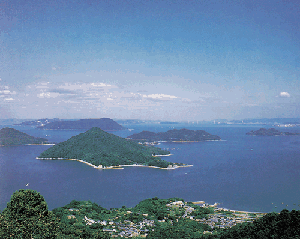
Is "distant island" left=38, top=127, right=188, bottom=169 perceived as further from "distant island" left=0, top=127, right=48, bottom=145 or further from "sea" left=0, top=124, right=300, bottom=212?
"distant island" left=0, top=127, right=48, bottom=145

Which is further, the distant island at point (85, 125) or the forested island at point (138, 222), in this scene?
the distant island at point (85, 125)

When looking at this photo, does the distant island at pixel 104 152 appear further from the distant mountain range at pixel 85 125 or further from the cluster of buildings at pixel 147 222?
the distant mountain range at pixel 85 125

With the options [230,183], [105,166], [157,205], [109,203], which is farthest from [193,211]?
[105,166]

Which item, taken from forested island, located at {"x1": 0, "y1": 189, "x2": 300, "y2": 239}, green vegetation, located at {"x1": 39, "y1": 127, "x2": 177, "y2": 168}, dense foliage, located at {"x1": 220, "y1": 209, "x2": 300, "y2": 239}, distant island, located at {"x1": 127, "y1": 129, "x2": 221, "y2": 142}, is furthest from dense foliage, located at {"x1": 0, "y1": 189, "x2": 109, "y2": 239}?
distant island, located at {"x1": 127, "y1": 129, "x2": 221, "y2": 142}

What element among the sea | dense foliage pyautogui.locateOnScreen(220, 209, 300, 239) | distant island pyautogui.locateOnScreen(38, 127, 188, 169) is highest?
dense foliage pyautogui.locateOnScreen(220, 209, 300, 239)

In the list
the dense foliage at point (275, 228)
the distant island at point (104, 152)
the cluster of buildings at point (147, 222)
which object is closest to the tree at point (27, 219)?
the cluster of buildings at point (147, 222)

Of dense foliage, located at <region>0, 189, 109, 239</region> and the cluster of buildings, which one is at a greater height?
dense foliage, located at <region>0, 189, 109, 239</region>
